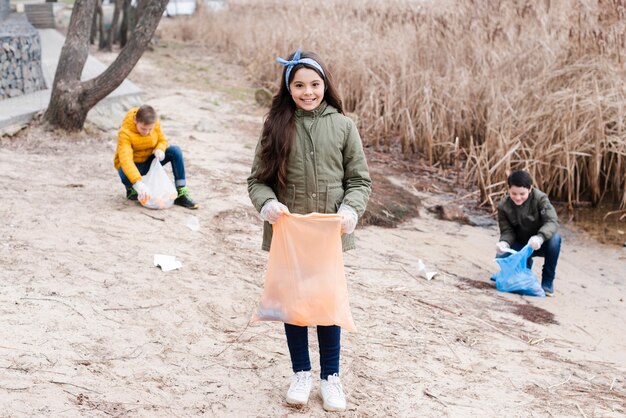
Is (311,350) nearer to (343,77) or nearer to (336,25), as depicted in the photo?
(343,77)

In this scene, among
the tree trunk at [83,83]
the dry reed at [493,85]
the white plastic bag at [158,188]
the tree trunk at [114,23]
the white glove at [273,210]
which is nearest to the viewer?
the white glove at [273,210]

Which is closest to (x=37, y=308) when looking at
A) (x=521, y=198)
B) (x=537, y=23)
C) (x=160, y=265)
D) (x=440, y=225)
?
(x=160, y=265)

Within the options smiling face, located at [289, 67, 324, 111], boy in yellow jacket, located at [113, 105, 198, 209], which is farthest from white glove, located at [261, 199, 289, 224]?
boy in yellow jacket, located at [113, 105, 198, 209]

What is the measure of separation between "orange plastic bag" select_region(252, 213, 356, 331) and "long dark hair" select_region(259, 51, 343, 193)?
185 millimetres

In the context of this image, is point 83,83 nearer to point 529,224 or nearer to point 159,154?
point 159,154

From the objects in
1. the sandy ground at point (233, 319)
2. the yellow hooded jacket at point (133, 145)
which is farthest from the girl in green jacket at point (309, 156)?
the yellow hooded jacket at point (133, 145)

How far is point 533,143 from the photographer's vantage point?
7660 mm

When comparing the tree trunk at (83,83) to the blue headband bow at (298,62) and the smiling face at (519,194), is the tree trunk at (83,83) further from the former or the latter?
the blue headband bow at (298,62)

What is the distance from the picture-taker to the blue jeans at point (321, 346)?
322 cm

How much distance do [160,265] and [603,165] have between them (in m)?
4.76

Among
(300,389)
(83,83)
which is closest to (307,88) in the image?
(300,389)

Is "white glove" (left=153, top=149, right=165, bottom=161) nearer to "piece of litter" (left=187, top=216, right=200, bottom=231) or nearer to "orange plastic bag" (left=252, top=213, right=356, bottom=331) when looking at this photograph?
"piece of litter" (left=187, top=216, right=200, bottom=231)

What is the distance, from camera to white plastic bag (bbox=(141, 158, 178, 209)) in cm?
577

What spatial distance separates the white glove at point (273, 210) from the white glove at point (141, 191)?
8.95 feet
